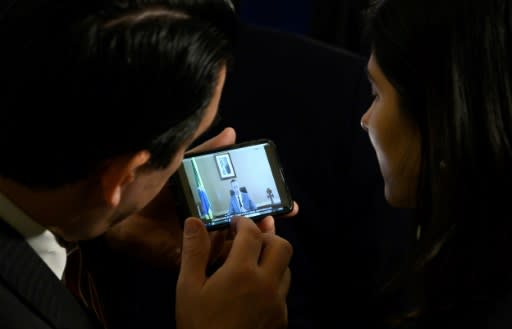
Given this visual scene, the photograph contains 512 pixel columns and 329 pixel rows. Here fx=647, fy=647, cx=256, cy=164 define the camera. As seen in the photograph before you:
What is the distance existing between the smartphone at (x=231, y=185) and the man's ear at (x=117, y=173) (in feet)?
0.86

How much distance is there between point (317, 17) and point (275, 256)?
712mm

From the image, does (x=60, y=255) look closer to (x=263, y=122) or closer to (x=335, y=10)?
(x=263, y=122)

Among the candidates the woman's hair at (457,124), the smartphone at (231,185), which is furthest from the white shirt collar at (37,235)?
the woman's hair at (457,124)

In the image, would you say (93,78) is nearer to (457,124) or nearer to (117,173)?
(117,173)

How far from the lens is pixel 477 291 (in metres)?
0.78

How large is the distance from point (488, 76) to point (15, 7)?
0.51 metres

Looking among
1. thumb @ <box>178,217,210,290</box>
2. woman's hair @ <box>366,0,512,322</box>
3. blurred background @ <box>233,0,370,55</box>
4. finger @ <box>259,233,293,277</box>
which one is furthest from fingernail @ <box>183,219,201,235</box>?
blurred background @ <box>233,0,370,55</box>

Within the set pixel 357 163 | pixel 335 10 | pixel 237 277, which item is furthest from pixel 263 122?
pixel 237 277

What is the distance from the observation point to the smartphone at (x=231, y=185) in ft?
3.24

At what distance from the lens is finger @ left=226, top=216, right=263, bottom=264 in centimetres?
85

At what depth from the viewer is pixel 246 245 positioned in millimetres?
858

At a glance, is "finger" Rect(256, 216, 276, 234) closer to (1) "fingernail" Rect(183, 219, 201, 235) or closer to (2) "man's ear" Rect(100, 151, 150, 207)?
(1) "fingernail" Rect(183, 219, 201, 235)

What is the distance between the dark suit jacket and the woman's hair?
44 cm

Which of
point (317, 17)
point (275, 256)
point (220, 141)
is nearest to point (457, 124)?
point (275, 256)
